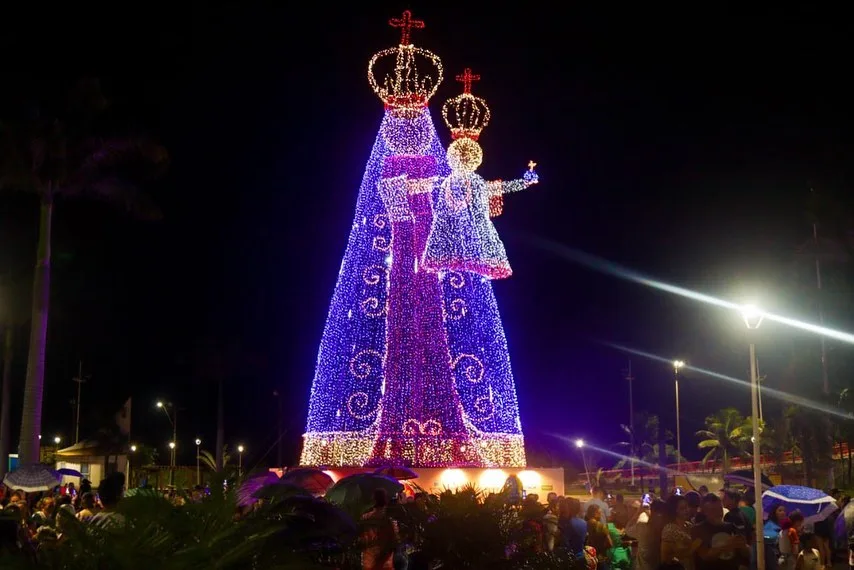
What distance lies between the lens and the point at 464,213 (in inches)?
877

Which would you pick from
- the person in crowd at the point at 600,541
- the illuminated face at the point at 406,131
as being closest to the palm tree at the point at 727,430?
the illuminated face at the point at 406,131

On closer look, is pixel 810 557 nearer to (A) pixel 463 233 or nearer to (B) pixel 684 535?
(B) pixel 684 535

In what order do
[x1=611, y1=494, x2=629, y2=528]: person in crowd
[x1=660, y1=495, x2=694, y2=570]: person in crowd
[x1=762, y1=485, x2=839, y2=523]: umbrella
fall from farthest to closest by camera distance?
[x1=762, y1=485, x2=839, y2=523]: umbrella < [x1=611, y1=494, x2=629, y2=528]: person in crowd < [x1=660, y1=495, x2=694, y2=570]: person in crowd

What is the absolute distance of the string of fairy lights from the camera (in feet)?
74.1

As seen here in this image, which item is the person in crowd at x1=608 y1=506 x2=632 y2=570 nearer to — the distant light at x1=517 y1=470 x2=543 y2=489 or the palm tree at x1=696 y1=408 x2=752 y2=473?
the distant light at x1=517 y1=470 x2=543 y2=489

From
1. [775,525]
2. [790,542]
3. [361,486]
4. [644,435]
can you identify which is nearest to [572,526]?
[361,486]

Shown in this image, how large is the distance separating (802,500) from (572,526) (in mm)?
5038

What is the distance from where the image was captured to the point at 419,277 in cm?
2312

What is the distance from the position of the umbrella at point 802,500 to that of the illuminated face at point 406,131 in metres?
10.9

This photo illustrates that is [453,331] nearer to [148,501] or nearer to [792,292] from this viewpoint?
[148,501]

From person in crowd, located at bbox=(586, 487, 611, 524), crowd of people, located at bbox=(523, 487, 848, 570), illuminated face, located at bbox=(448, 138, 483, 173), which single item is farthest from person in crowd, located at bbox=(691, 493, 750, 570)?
illuminated face, located at bbox=(448, 138, 483, 173)

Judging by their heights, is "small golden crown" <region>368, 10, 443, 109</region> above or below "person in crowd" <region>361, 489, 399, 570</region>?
above

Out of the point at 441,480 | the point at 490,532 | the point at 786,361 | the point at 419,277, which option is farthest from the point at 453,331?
the point at 786,361

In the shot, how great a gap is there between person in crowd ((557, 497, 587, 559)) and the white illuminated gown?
10231mm
